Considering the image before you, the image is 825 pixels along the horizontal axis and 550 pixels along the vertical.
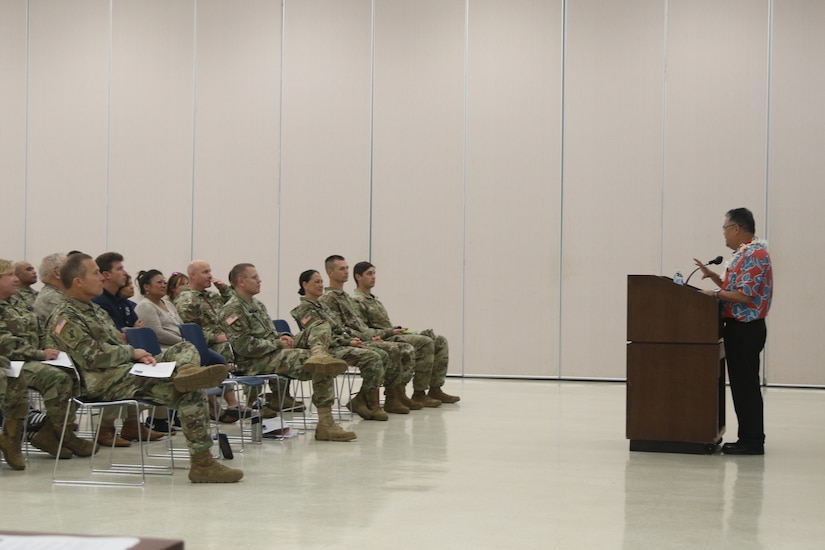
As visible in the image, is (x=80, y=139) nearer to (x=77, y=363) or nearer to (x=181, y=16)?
(x=181, y=16)

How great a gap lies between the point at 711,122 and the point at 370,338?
16.2 ft

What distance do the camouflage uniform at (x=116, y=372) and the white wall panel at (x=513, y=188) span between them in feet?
21.5

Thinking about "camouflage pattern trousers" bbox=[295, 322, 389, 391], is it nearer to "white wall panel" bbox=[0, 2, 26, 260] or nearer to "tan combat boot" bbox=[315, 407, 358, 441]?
"tan combat boot" bbox=[315, 407, 358, 441]

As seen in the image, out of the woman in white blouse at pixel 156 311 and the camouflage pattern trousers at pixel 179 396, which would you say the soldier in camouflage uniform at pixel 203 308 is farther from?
the camouflage pattern trousers at pixel 179 396

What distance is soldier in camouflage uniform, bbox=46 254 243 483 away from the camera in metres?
5.25

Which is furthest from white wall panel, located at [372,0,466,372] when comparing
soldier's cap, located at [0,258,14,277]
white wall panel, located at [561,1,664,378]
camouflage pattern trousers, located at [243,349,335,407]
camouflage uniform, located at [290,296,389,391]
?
soldier's cap, located at [0,258,14,277]

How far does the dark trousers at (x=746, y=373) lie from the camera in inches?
245

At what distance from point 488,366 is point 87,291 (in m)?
6.76

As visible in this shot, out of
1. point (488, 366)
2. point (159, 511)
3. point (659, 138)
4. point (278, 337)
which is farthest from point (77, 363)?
point (659, 138)

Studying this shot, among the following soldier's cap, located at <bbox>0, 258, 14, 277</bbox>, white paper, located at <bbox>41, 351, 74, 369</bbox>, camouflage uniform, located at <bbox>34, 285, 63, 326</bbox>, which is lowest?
white paper, located at <bbox>41, 351, 74, 369</bbox>

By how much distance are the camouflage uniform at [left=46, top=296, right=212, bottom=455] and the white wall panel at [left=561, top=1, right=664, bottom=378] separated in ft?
22.0

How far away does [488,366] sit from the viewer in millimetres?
11609

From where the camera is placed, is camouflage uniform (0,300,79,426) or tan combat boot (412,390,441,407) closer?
camouflage uniform (0,300,79,426)

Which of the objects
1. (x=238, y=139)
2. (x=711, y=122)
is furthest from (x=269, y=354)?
(x=711, y=122)
